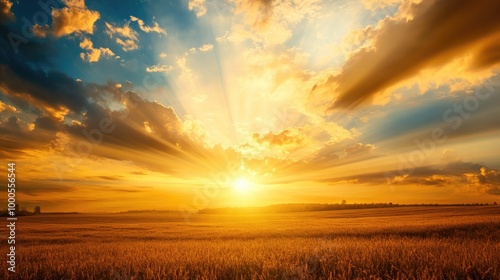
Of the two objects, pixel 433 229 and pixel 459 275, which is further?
pixel 433 229

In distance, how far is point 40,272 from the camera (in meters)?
6.57

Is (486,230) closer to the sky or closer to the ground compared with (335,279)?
closer to the ground

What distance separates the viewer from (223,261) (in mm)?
6816

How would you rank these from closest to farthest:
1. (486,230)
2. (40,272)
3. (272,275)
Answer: (272,275) → (40,272) → (486,230)

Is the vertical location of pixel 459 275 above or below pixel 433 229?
above

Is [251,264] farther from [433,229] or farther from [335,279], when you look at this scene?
[433,229]

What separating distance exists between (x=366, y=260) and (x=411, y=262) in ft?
2.98

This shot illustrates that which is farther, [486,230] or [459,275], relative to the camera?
[486,230]

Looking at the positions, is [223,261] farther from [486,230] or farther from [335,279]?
[486,230]

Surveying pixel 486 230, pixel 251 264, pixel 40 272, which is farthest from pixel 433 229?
pixel 40 272

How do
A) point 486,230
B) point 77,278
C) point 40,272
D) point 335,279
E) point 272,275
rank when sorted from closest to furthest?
point 335,279
point 272,275
point 77,278
point 40,272
point 486,230

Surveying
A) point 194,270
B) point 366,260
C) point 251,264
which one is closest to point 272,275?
point 251,264

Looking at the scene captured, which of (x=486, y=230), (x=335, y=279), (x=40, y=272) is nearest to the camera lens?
(x=335, y=279)

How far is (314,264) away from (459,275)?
2714 mm
